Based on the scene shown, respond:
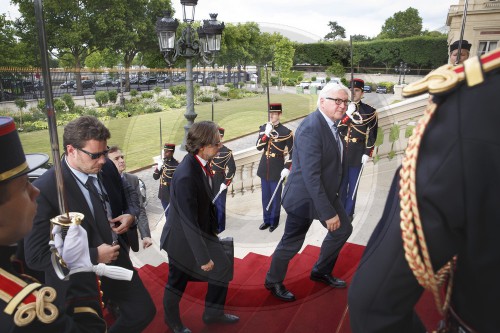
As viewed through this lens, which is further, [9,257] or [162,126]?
[162,126]

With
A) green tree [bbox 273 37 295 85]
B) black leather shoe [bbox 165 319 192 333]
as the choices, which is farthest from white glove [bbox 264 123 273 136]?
green tree [bbox 273 37 295 85]

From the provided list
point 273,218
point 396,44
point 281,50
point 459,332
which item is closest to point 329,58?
point 273,218

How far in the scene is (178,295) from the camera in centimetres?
270

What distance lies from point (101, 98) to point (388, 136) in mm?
16142

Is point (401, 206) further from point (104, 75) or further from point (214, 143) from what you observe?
point (104, 75)

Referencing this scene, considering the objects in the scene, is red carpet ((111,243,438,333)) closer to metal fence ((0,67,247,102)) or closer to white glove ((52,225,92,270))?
white glove ((52,225,92,270))

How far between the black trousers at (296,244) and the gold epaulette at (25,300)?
209 centimetres

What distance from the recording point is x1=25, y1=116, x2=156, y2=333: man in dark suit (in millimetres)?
2061

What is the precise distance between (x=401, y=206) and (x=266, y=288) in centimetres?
252

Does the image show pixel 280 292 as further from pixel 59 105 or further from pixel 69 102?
pixel 69 102

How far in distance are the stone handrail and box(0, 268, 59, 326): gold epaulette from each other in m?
3.99

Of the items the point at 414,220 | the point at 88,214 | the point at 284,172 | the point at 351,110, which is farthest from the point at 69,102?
the point at 414,220

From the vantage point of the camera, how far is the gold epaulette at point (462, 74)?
0.78m

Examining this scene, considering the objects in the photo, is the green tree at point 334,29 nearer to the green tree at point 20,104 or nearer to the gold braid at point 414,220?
the gold braid at point 414,220
